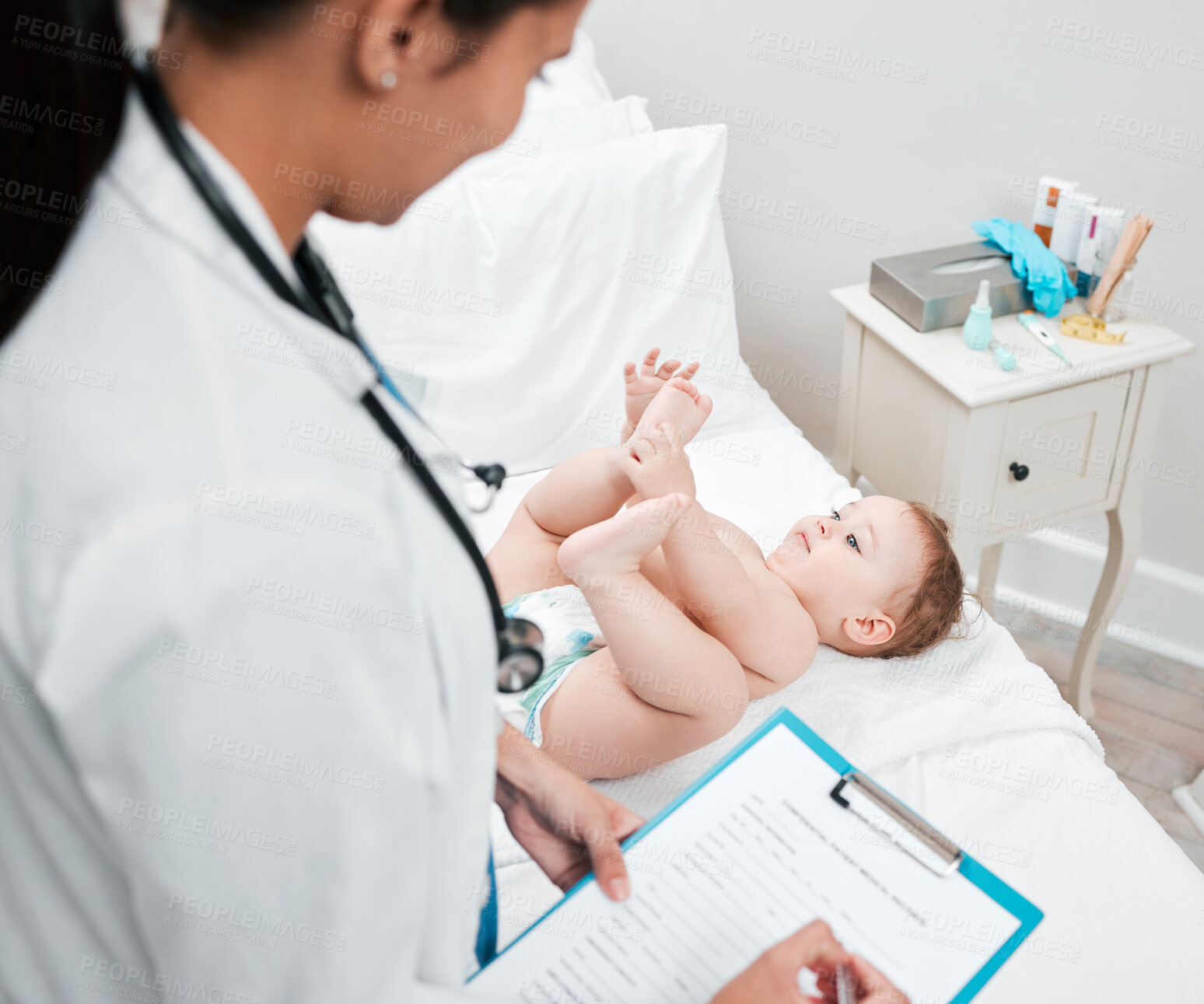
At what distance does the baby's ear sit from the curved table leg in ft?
2.51

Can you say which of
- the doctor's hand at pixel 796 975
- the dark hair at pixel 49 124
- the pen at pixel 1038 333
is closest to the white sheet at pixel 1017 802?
the doctor's hand at pixel 796 975

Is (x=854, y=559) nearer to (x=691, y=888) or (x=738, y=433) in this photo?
(x=738, y=433)

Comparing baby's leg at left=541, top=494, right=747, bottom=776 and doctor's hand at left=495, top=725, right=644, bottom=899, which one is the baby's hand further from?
doctor's hand at left=495, top=725, right=644, bottom=899

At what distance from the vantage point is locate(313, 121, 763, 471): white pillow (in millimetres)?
1683

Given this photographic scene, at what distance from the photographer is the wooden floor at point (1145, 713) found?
187 cm

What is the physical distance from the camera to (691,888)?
79cm

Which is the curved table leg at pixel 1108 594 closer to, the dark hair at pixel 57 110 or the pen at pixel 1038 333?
the pen at pixel 1038 333

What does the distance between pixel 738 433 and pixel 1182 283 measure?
2.88 feet

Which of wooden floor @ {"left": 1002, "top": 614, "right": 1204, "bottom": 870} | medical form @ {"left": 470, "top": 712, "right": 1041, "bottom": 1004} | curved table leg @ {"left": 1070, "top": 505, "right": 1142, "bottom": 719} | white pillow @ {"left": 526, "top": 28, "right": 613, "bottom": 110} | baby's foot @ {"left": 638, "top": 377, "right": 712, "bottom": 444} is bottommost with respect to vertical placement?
wooden floor @ {"left": 1002, "top": 614, "right": 1204, "bottom": 870}

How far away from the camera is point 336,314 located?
603 millimetres

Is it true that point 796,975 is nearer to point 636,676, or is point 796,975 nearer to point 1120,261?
point 636,676

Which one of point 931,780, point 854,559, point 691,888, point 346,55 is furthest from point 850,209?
point 346,55

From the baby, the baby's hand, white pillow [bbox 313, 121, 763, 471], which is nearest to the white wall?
white pillow [bbox 313, 121, 763, 471]

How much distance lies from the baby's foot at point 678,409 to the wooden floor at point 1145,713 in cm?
115
